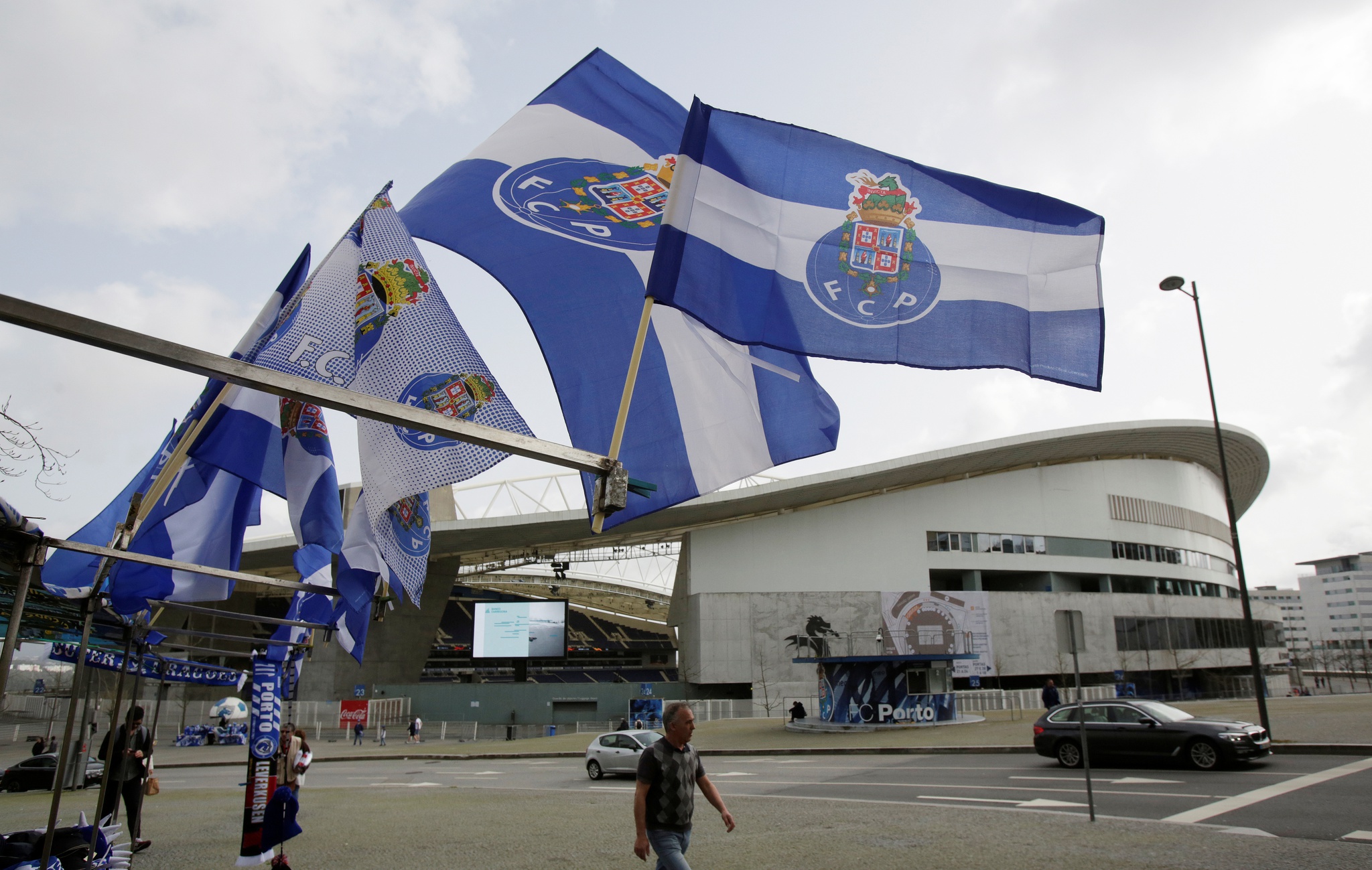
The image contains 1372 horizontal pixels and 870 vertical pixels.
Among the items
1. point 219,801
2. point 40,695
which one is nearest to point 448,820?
point 219,801

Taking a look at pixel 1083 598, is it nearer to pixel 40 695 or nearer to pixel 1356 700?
pixel 1356 700

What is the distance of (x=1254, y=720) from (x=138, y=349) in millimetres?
27890

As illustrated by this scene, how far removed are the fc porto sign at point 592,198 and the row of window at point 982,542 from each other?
1946 inches

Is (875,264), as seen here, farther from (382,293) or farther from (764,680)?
(764,680)

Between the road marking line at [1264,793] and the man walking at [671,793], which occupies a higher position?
the man walking at [671,793]

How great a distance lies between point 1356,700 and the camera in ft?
100

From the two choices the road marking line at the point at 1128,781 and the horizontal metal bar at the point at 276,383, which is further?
the road marking line at the point at 1128,781

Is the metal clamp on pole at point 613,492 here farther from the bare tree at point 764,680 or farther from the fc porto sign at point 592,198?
the bare tree at point 764,680

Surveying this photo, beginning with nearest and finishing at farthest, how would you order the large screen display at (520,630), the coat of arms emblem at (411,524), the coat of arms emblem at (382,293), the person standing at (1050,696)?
the coat of arms emblem at (382,293), the coat of arms emblem at (411,524), the person standing at (1050,696), the large screen display at (520,630)

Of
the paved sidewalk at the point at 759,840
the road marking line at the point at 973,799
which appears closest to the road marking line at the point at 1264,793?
the paved sidewalk at the point at 759,840

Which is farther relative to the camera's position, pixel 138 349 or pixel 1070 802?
pixel 1070 802

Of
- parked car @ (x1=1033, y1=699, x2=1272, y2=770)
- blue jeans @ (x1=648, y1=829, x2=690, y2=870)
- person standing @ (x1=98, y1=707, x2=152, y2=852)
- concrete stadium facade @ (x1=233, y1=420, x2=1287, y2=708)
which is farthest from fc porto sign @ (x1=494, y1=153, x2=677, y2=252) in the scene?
concrete stadium facade @ (x1=233, y1=420, x2=1287, y2=708)

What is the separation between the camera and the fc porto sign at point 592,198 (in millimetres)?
7094

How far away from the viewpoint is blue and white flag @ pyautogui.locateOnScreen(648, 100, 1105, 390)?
597 cm
